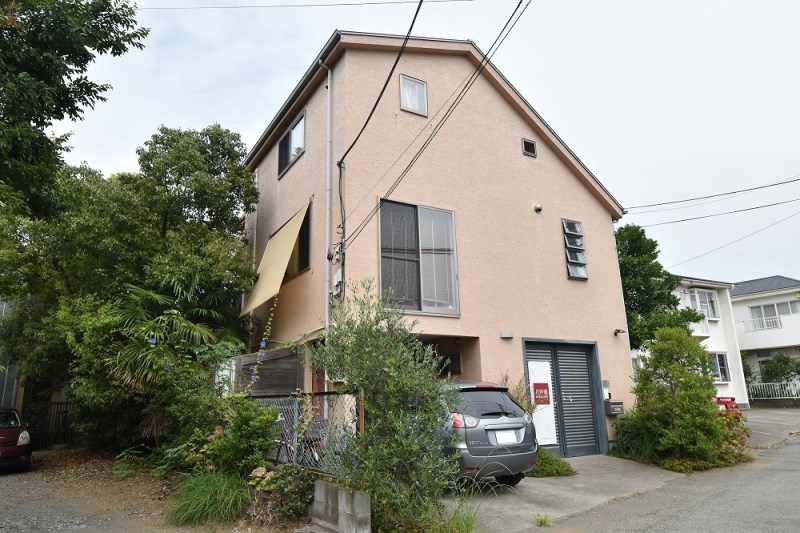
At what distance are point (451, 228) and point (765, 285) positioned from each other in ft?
95.8

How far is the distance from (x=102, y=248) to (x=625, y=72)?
1038 cm

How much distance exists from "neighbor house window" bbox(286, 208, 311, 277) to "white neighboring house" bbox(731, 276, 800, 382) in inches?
1131

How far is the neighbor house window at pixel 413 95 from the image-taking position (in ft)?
36.6

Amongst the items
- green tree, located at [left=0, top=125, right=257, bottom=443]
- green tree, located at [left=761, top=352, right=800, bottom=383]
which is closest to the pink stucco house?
green tree, located at [left=0, top=125, right=257, bottom=443]

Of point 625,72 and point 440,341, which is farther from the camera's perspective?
point 440,341

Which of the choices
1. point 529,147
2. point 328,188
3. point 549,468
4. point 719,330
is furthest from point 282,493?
point 719,330

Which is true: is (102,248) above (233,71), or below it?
below

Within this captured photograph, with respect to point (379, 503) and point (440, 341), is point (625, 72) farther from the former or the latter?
point (379, 503)

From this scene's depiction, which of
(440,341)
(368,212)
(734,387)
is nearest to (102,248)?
(368,212)

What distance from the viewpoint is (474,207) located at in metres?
11.4

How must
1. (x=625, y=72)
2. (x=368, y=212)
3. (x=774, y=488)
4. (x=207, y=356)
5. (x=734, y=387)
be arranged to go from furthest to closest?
(x=734, y=387) < (x=368, y=212) < (x=207, y=356) < (x=625, y=72) < (x=774, y=488)

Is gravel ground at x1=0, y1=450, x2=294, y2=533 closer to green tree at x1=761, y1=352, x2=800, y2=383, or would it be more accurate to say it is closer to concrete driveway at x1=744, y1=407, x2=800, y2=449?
concrete driveway at x1=744, y1=407, x2=800, y2=449

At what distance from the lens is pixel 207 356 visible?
9047mm

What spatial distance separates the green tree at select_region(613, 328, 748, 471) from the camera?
9.58 m
